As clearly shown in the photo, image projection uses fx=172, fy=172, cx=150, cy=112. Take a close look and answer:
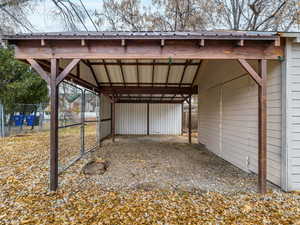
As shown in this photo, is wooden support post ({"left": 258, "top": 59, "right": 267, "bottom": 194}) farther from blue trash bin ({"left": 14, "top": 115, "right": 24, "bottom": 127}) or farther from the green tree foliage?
blue trash bin ({"left": 14, "top": 115, "right": 24, "bottom": 127})

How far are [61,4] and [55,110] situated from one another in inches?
305

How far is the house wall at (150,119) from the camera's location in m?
11.6

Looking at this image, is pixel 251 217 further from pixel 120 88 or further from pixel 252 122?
pixel 120 88

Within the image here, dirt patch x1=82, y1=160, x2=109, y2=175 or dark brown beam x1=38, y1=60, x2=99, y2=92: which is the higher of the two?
dark brown beam x1=38, y1=60, x2=99, y2=92

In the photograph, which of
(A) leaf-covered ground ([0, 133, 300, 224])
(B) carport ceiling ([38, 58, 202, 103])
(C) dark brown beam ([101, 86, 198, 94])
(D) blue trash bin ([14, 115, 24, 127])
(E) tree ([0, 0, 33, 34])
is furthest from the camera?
(D) blue trash bin ([14, 115, 24, 127])

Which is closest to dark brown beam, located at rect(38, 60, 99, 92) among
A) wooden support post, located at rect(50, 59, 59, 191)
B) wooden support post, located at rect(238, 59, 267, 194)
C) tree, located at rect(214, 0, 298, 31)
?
wooden support post, located at rect(50, 59, 59, 191)

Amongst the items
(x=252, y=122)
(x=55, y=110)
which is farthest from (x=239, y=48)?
(x=55, y=110)

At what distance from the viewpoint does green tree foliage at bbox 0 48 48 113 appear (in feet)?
29.9

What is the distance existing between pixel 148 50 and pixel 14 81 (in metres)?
9.95

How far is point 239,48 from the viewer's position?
3.12 metres

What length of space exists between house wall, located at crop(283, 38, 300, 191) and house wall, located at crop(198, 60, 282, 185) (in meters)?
0.13

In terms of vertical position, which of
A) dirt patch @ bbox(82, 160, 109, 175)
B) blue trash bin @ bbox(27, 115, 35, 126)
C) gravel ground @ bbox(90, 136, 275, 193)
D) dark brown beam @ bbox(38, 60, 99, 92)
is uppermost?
dark brown beam @ bbox(38, 60, 99, 92)

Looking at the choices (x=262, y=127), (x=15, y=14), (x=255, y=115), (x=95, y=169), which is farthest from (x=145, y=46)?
(x=15, y=14)

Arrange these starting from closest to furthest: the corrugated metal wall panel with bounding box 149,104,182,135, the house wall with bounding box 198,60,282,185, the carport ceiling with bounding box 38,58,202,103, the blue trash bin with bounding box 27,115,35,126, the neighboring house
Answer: the neighboring house < the house wall with bounding box 198,60,282,185 < the carport ceiling with bounding box 38,58,202,103 < the blue trash bin with bounding box 27,115,35,126 < the corrugated metal wall panel with bounding box 149,104,182,135
